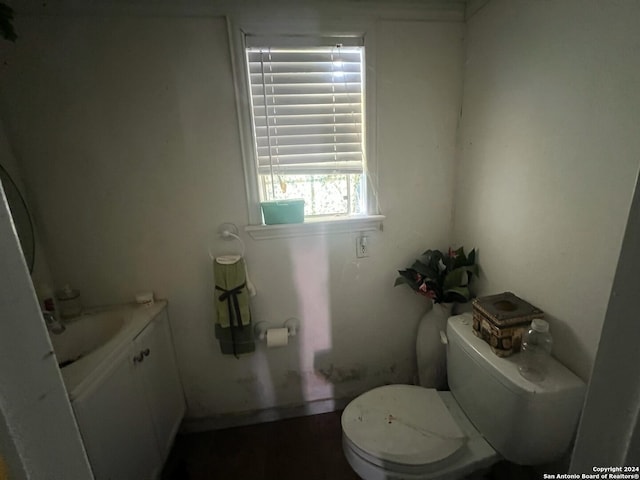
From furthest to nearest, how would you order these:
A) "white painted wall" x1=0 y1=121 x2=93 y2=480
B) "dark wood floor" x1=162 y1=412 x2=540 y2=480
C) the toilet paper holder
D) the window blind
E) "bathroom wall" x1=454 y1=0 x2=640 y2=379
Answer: the toilet paper holder, "dark wood floor" x1=162 y1=412 x2=540 y2=480, the window blind, "bathroom wall" x1=454 y1=0 x2=640 y2=379, "white painted wall" x1=0 y1=121 x2=93 y2=480

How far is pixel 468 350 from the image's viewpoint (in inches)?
40.9

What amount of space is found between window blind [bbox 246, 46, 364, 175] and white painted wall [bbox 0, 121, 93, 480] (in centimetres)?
107

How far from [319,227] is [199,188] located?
0.58 meters

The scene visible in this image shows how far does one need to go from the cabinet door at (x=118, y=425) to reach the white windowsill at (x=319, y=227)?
689mm

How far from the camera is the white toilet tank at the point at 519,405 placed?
33.0 inches

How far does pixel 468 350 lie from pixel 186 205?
4.38ft

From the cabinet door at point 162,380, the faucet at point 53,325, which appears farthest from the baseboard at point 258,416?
the faucet at point 53,325

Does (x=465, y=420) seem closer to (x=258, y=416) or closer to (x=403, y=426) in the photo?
(x=403, y=426)

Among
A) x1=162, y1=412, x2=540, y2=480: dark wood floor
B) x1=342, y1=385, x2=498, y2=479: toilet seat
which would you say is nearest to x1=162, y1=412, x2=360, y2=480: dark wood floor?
x1=162, y1=412, x2=540, y2=480: dark wood floor

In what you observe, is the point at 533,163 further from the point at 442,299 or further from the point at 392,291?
the point at 392,291

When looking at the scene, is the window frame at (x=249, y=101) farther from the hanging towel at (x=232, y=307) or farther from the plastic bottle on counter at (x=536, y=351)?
the plastic bottle on counter at (x=536, y=351)

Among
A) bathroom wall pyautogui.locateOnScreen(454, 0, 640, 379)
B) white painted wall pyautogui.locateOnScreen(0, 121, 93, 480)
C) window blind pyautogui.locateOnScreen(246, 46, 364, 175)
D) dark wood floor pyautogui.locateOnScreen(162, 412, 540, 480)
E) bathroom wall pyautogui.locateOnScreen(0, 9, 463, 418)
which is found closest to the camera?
white painted wall pyautogui.locateOnScreen(0, 121, 93, 480)

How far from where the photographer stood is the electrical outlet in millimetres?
1401

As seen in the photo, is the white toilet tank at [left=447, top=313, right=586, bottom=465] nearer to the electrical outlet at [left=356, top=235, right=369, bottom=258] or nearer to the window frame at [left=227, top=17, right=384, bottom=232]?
the electrical outlet at [left=356, top=235, right=369, bottom=258]
